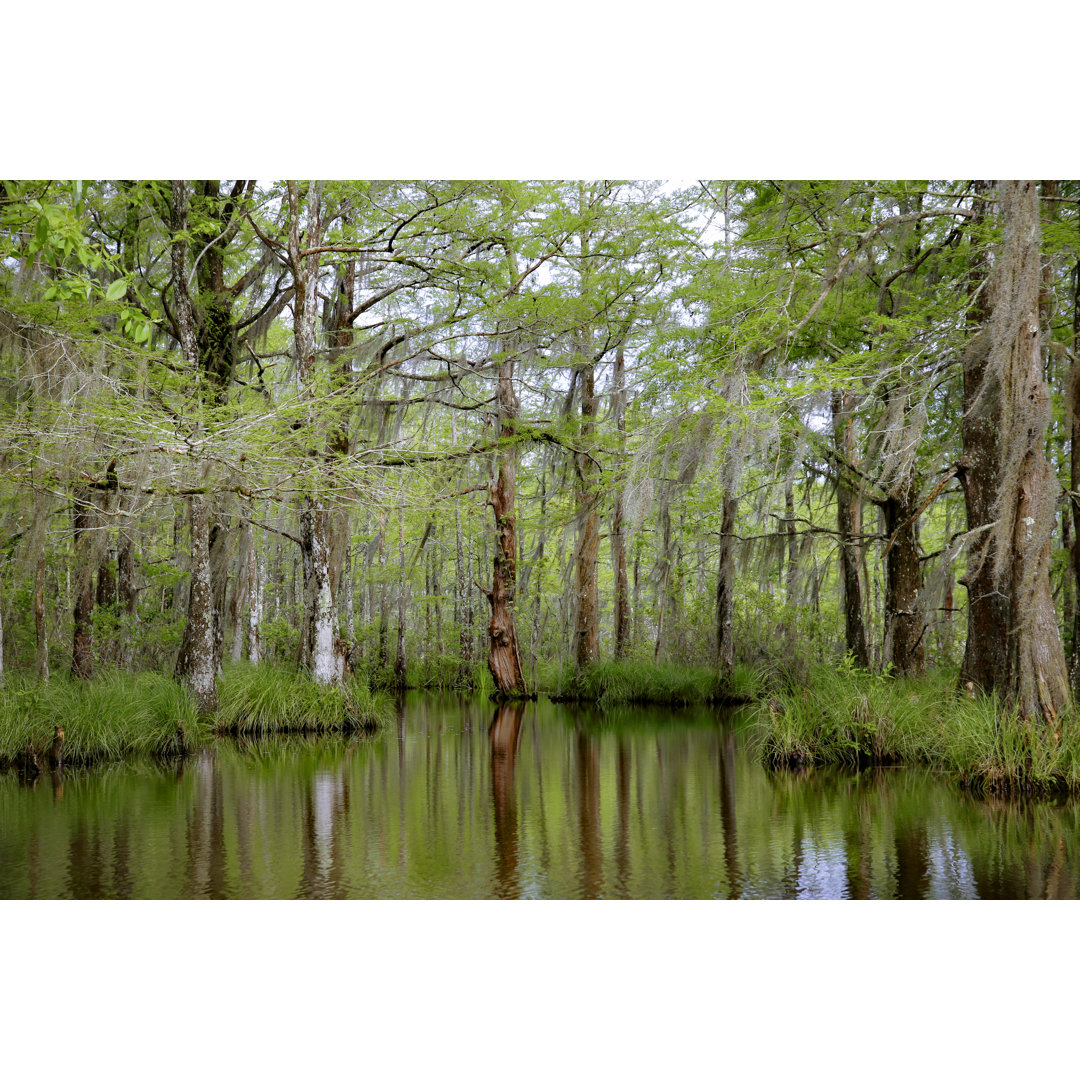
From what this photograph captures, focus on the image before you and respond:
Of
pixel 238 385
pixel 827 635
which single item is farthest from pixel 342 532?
pixel 827 635

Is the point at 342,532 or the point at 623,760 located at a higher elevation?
the point at 342,532

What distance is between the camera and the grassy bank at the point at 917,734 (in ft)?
16.8

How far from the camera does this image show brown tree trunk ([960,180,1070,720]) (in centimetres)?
536

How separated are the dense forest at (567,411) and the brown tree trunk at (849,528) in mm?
47

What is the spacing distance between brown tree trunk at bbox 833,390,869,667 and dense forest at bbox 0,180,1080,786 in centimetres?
5

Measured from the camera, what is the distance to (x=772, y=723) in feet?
22.2

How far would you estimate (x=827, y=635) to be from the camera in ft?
36.8

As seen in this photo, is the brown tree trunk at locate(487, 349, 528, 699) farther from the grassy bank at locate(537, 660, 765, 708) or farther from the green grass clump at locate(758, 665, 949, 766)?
the green grass clump at locate(758, 665, 949, 766)

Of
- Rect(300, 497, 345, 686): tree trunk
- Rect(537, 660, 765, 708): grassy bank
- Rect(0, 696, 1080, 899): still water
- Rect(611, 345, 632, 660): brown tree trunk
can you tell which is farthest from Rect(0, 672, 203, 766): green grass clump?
Rect(537, 660, 765, 708): grassy bank

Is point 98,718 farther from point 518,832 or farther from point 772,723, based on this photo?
point 772,723

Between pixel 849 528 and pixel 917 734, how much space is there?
4286 millimetres

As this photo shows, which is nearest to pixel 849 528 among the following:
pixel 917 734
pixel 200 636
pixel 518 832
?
pixel 917 734
